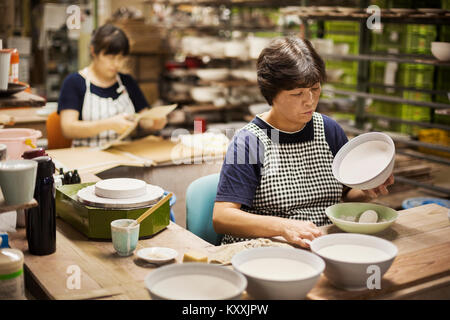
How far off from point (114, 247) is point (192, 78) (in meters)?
5.28

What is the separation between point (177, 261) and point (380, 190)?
34.8 inches

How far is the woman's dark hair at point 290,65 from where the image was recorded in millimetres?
2215

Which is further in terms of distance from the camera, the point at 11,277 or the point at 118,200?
the point at 118,200

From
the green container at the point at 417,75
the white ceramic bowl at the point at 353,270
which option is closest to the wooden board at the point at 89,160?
the white ceramic bowl at the point at 353,270

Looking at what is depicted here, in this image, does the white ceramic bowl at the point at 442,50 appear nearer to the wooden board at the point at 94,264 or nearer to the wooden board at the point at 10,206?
the wooden board at the point at 94,264

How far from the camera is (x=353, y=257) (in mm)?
1647

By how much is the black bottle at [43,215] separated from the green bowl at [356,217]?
975mm

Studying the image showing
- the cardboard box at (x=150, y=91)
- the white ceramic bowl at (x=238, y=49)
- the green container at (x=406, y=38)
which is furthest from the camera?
the cardboard box at (x=150, y=91)

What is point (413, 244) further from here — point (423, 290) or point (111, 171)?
point (111, 171)

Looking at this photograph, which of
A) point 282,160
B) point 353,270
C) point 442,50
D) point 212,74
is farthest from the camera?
point 212,74

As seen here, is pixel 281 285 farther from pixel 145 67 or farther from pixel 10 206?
pixel 145 67

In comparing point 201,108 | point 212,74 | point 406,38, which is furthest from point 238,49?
point 406,38

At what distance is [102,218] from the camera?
2055mm
